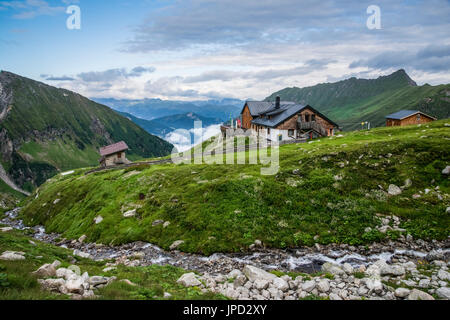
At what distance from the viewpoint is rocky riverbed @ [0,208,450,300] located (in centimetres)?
1145

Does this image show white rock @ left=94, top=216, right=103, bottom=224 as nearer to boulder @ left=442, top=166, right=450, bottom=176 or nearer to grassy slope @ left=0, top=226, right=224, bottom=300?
grassy slope @ left=0, top=226, right=224, bottom=300

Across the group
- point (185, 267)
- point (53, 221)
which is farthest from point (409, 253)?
point (53, 221)

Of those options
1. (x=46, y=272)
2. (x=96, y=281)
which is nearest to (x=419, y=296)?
(x=96, y=281)

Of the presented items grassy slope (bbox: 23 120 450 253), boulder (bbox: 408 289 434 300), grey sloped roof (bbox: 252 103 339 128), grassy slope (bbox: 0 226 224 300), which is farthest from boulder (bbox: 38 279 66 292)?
grey sloped roof (bbox: 252 103 339 128)

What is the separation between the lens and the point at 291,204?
23.5 meters

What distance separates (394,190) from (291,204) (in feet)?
31.2

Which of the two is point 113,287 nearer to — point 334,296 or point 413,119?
point 334,296

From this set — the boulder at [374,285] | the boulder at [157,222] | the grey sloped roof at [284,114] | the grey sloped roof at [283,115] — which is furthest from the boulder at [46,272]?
the grey sloped roof at [283,115]

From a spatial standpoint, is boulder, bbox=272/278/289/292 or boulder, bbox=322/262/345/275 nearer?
boulder, bbox=272/278/289/292

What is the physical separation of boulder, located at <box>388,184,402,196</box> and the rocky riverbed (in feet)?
19.2

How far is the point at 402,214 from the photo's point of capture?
20094 millimetres

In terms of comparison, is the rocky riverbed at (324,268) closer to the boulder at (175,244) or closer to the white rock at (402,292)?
the white rock at (402,292)

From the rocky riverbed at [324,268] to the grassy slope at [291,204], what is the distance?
3.51 ft
